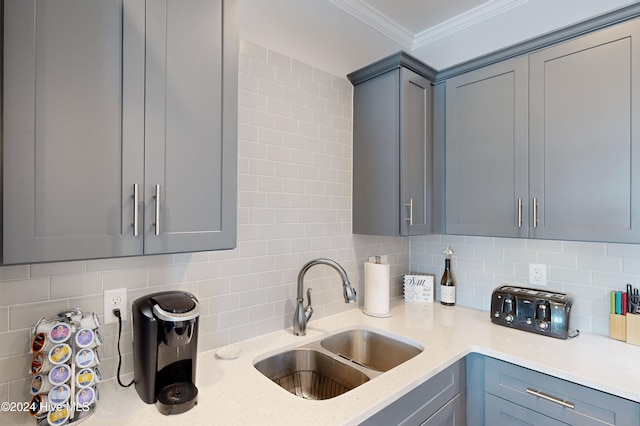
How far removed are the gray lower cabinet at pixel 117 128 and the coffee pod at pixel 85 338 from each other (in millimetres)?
278

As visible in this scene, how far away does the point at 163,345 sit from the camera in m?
1.11

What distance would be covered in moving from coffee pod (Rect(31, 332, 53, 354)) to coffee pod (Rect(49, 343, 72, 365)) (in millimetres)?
18

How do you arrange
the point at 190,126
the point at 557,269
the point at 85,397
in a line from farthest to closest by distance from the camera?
the point at 557,269
the point at 190,126
the point at 85,397

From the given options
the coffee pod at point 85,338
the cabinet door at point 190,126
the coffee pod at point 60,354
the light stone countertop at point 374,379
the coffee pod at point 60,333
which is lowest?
the light stone countertop at point 374,379

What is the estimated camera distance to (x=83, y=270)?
116 centimetres

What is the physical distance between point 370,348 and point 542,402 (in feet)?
2.47

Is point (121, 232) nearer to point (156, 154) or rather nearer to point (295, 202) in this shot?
point (156, 154)

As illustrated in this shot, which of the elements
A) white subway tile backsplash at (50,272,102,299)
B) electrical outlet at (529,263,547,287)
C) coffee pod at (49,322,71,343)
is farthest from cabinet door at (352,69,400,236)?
coffee pod at (49,322,71,343)

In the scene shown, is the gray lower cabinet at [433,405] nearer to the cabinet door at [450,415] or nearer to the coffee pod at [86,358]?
the cabinet door at [450,415]

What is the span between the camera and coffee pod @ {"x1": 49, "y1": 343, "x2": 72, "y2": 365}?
95 centimetres

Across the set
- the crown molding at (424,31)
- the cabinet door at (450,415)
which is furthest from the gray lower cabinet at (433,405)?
the crown molding at (424,31)

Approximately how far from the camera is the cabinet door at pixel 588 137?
1.39m

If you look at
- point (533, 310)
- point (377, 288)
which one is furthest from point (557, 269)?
point (377, 288)

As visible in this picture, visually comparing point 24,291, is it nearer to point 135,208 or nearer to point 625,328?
point 135,208
